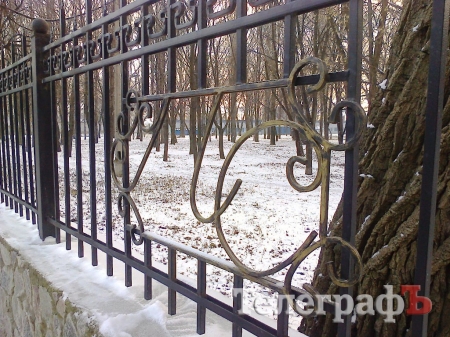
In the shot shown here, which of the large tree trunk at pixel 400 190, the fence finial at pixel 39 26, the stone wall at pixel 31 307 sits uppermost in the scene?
the fence finial at pixel 39 26

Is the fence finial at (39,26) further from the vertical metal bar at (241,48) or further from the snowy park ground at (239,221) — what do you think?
the vertical metal bar at (241,48)

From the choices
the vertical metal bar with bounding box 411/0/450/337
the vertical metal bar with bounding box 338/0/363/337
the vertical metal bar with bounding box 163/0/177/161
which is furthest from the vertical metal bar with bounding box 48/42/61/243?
the vertical metal bar with bounding box 411/0/450/337

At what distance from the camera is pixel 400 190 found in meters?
1.25

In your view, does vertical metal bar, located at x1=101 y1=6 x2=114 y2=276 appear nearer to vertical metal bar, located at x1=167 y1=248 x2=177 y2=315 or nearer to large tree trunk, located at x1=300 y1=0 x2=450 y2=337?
vertical metal bar, located at x1=167 y1=248 x2=177 y2=315

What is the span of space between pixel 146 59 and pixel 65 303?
1.04 meters

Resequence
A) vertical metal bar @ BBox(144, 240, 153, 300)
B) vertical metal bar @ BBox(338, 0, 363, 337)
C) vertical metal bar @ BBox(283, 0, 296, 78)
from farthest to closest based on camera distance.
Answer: vertical metal bar @ BBox(144, 240, 153, 300)
vertical metal bar @ BBox(283, 0, 296, 78)
vertical metal bar @ BBox(338, 0, 363, 337)

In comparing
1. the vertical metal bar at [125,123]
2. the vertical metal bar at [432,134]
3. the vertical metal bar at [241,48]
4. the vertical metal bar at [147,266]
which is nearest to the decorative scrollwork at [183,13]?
the vertical metal bar at [241,48]

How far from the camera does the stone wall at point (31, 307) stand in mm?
1467

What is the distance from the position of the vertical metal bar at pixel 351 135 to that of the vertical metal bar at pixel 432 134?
139 mm

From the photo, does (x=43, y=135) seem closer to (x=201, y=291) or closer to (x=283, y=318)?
(x=201, y=291)

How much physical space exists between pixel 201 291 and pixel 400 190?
2.48ft

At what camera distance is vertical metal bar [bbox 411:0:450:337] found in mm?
681

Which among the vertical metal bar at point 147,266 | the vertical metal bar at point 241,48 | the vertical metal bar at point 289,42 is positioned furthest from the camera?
the vertical metal bar at point 147,266

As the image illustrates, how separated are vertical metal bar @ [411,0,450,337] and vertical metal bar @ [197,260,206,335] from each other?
661 millimetres
